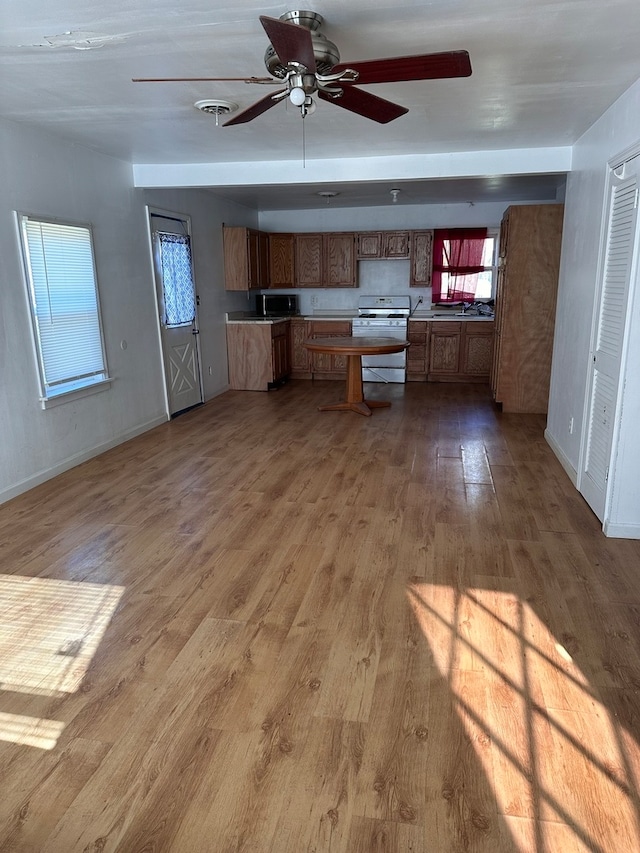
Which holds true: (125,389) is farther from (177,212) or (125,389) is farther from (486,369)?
(486,369)

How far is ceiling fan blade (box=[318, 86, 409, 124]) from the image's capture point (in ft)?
7.89

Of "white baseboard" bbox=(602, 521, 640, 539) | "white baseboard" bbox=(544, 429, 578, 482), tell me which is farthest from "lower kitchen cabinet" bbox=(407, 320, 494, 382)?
"white baseboard" bbox=(602, 521, 640, 539)

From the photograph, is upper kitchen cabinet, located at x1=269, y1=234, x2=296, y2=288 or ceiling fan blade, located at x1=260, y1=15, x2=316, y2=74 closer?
ceiling fan blade, located at x1=260, y1=15, x2=316, y2=74

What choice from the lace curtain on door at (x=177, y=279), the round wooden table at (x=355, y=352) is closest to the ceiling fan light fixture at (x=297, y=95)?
the round wooden table at (x=355, y=352)

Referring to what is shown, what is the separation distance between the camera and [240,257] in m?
7.24

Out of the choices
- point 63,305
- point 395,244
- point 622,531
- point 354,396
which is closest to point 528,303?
point 354,396

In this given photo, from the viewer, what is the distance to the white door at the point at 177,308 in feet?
18.6

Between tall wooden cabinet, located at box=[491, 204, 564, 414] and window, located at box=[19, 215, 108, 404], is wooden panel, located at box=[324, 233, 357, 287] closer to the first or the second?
tall wooden cabinet, located at box=[491, 204, 564, 414]

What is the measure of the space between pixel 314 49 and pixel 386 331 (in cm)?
549

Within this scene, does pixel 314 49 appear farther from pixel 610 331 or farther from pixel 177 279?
pixel 177 279

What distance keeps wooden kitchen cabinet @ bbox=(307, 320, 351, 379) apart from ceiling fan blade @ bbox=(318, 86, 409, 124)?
5079 millimetres

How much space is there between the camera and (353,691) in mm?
1995

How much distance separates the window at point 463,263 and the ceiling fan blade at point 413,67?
19.3 ft

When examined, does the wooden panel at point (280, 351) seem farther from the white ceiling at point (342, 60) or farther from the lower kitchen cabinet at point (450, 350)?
the white ceiling at point (342, 60)
